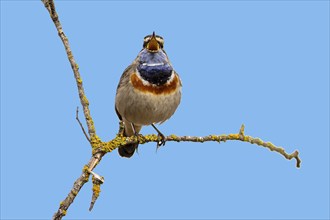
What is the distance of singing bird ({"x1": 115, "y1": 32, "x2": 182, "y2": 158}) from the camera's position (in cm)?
651

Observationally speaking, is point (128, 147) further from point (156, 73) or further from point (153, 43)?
point (153, 43)

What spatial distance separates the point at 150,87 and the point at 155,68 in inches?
8.7

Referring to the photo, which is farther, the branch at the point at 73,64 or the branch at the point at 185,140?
the branch at the point at 73,64

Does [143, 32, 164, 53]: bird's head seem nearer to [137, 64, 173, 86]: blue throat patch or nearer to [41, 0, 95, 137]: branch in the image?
[137, 64, 173, 86]: blue throat patch

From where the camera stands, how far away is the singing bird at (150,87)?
651 centimetres

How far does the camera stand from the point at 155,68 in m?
6.57

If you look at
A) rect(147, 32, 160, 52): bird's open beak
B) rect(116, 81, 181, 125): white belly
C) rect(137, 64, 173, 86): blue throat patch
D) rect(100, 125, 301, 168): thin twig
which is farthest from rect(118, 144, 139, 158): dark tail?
rect(147, 32, 160, 52): bird's open beak

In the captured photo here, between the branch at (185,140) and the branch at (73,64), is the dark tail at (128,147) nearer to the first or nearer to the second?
the branch at (185,140)

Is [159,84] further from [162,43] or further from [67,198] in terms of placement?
[67,198]

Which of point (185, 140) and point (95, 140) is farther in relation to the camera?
point (185, 140)

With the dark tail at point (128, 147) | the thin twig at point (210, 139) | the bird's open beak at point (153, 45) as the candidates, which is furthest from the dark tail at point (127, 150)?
the bird's open beak at point (153, 45)

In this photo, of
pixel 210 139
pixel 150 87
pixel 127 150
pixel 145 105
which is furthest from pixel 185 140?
pixel 127 150

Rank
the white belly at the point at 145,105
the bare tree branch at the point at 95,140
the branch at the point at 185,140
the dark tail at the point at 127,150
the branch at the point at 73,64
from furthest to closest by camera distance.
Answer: the dark tail at the point at 127,150 → the white belly at the point at 145,105 → the branch at the point at 73,64 → the branch at the point at 185,140 → the bare tree branch at the point at 95,140

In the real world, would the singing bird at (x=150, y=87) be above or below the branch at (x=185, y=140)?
above
